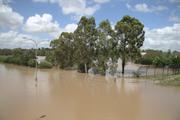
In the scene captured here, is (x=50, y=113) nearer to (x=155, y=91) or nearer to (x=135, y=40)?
(x=155, y=91)

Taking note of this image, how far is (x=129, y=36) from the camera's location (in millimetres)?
35938

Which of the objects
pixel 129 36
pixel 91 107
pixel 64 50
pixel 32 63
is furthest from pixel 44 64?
pixel 91 107

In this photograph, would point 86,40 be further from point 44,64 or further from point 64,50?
point 44,64

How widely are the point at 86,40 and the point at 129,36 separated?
25.1ft

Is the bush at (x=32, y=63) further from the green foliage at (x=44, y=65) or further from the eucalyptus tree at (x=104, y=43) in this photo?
the eucalyptus tree at (x=104, y=43)

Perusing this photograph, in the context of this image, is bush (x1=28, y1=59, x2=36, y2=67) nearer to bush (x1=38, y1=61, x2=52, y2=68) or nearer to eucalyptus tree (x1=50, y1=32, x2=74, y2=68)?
bush (x1=38, y1=61, x2=52, y2=68)

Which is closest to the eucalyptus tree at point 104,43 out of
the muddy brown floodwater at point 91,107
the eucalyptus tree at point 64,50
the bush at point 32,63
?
Result: the eucalyptus tree at point 64,50

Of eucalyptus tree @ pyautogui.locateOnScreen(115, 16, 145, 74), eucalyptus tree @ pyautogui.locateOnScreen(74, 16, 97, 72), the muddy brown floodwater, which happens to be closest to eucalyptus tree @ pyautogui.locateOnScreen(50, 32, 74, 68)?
eucalyptus tree @ pyautogui.locateOnScreen(74, 16, 97, 72)

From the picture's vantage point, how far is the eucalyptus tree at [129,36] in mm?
35688

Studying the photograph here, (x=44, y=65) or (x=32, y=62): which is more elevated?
(x=32, y=62)

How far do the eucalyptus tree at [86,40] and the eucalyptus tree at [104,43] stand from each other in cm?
176

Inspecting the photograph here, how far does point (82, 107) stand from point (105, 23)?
22.1m

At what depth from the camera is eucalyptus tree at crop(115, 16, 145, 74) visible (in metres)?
35.7

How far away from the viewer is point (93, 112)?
1521cm
